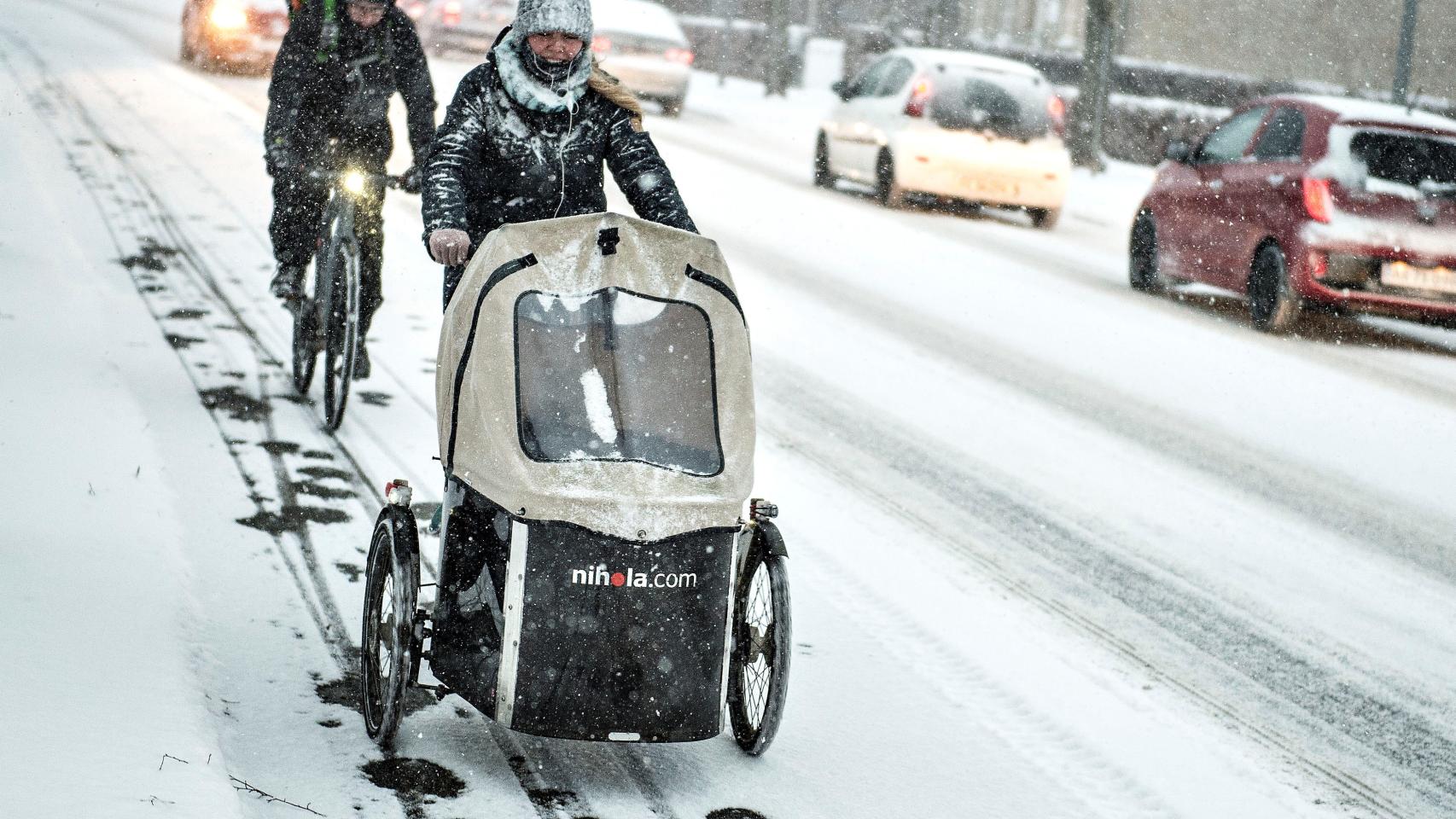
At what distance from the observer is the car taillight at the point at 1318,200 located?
11.8 m

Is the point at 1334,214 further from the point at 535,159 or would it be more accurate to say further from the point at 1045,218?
the point at 535,159

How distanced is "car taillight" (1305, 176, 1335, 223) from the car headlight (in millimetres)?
16184

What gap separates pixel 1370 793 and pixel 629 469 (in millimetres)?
2154

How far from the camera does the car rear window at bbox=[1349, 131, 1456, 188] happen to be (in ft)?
38.9

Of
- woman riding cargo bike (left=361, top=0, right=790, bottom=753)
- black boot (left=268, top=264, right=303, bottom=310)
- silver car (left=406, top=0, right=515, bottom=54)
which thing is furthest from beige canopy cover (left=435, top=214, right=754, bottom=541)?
silver car (left=406, top=0, right=515, bottom=54)

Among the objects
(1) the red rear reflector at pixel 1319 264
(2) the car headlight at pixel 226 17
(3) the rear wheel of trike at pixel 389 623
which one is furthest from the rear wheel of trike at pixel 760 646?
(2) the car headlight at pixel 226 17

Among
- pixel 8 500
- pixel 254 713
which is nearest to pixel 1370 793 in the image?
pixel 254 713

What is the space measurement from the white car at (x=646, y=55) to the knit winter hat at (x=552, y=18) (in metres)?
19.8

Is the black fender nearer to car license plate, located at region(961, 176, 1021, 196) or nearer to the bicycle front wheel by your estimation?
the bicycle front wheel

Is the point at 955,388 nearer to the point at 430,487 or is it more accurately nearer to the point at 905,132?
the point at 430,487

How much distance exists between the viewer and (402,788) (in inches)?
159

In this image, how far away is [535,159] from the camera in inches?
191

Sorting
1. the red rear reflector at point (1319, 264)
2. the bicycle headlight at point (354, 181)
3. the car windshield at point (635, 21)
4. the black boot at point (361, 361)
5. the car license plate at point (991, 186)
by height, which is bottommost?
the black boot at point (361, 361)

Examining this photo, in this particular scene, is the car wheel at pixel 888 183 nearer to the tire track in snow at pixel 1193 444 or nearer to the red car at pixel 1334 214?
the red car at pixel 1334 214
